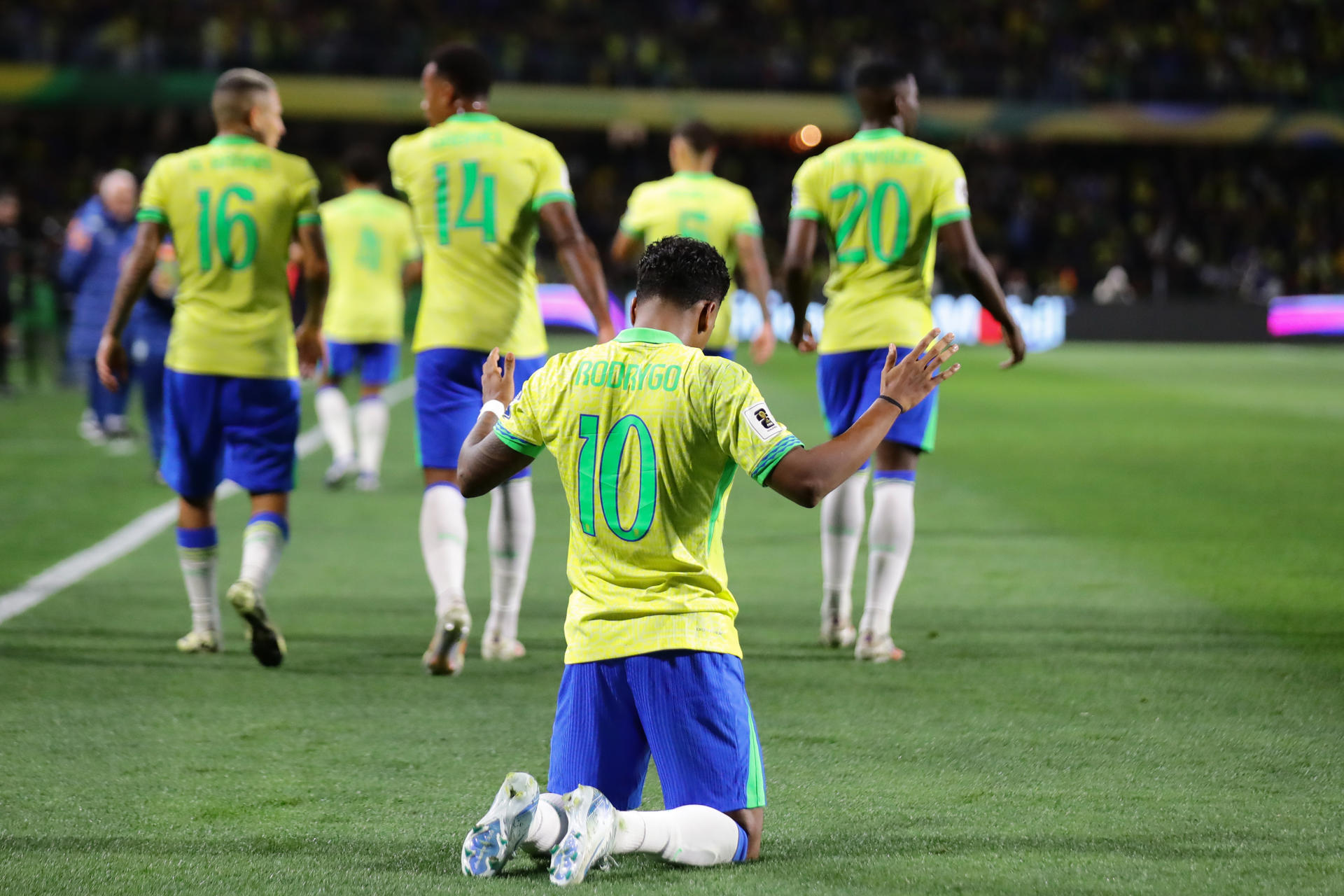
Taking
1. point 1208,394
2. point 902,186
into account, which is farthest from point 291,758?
point 1208,394

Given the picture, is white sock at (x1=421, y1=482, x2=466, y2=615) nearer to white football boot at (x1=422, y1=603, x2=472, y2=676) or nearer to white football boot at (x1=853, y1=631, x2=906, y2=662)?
white football boot at (x1=422, y1=603, x2=472, y2=676)

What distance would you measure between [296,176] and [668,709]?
3.17 meters

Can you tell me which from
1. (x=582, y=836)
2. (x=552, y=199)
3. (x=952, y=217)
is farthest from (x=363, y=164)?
(x=582, y=836)

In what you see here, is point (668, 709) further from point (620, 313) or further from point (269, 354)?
point (620, 313)

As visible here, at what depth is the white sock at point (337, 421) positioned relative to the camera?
11.7 meters

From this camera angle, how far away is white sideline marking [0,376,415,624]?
7293 mm

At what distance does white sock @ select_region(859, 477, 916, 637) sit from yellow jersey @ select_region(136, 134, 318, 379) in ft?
7.23

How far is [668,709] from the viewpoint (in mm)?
3648

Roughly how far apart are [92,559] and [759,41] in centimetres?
3472

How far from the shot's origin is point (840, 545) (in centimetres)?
650

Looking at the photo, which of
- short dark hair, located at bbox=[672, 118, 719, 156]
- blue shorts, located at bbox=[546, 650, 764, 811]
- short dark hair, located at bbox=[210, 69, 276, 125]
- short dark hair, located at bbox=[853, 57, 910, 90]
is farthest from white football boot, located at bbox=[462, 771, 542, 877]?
short dark hair, located at bbox=[672, 118, 719, 156]

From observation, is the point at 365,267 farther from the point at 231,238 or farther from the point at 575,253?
the point at 575,253

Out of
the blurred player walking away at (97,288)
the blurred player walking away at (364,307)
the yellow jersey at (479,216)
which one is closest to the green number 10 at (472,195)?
the yellow jersey at (479,216)

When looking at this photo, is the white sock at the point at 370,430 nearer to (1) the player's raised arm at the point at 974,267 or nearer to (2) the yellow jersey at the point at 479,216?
(2) the yellow jersey at the point at 479,216
